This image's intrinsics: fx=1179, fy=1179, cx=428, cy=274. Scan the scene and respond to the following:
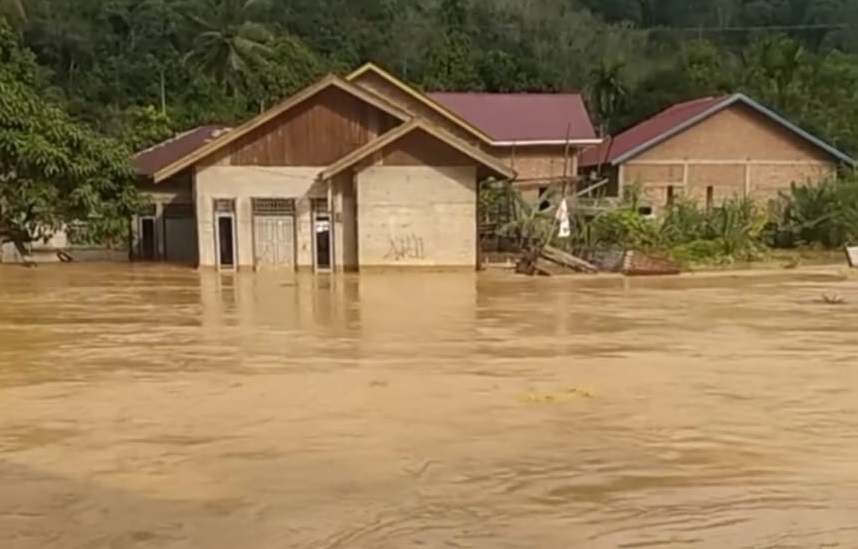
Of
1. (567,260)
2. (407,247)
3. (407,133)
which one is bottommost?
(567,260)

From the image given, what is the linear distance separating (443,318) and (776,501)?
1190 centimetres

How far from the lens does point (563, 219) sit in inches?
1211

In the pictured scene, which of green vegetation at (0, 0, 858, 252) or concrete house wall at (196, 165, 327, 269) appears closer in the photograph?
concrete house wall at (196, 165, 327, 269)

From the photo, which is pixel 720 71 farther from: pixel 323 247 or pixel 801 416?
pixel 801 416

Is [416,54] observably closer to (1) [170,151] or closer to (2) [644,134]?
(2) [644,134]

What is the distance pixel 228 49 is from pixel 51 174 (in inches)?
907

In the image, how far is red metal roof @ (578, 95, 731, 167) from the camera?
133ft

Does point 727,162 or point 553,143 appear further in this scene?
point 553,143

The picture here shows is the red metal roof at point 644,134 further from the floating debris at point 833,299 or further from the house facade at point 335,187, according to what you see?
the floating debris at point 833,299

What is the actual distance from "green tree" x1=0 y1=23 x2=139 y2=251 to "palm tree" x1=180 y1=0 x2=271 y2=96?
20478 millimetres

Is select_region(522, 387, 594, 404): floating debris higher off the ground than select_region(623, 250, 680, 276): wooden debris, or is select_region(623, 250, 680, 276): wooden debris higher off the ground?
A: select_region(623, 250, 680, 276): wooden debris

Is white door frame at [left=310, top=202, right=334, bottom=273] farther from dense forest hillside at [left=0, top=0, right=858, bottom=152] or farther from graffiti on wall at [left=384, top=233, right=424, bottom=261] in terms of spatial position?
dense forest hillside at [left=0, top=0, right=858, bottom=152]

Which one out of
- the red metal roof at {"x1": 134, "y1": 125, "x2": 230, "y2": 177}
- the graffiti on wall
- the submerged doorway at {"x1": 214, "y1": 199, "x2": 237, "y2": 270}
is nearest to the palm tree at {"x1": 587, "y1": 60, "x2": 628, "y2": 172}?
the red metal roof at {"x1": 134, "y1": 125, "x2": 230, "y2": 177}

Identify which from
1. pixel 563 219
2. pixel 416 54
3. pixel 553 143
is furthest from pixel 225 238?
pixel 416 54
